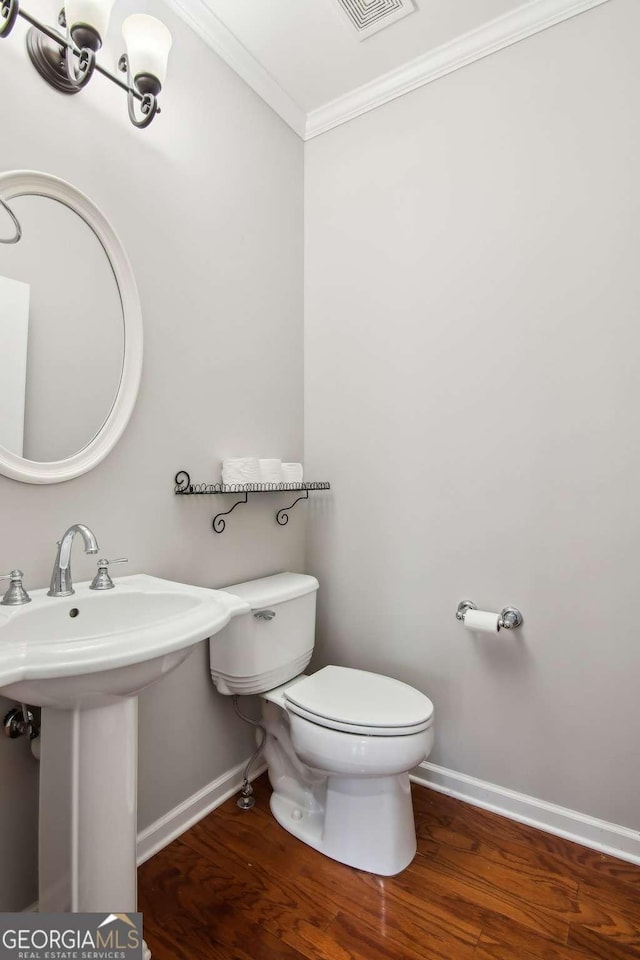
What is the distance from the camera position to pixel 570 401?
5.08 ft

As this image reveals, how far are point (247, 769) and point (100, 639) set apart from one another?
3.60 ft

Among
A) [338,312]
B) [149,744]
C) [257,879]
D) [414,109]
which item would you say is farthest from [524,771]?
[414,109]

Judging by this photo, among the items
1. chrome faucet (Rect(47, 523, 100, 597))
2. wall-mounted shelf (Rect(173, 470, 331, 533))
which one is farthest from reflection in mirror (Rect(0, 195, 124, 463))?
wall-mounted shelf (Rect(173, 470, 331, 533))

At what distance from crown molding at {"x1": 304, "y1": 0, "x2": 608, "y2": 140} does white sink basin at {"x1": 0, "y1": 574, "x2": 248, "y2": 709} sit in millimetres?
1916

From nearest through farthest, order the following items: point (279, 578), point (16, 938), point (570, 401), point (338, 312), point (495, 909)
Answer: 1. point (16, 938)
2. point (495, 909)
3. point (570, 401)
4. point (279, 578)
5. point (338, 312)

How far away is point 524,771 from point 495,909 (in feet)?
1.41

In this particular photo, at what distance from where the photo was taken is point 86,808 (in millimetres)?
982

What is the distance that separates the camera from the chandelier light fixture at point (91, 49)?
1.08m

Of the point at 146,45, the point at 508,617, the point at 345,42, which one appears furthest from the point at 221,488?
the point at 345,42

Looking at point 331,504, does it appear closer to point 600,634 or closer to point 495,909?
point 600,634

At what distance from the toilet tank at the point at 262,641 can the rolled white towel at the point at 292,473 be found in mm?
380

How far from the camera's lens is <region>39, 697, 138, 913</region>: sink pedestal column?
0.97 m

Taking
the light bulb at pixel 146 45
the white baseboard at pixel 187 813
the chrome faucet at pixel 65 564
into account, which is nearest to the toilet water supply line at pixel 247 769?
the white baseboard at pixel 187 813

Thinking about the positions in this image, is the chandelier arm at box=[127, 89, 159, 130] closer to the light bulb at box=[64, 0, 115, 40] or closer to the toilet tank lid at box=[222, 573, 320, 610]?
the light bulb at box=[64, 0, 115, 40]
